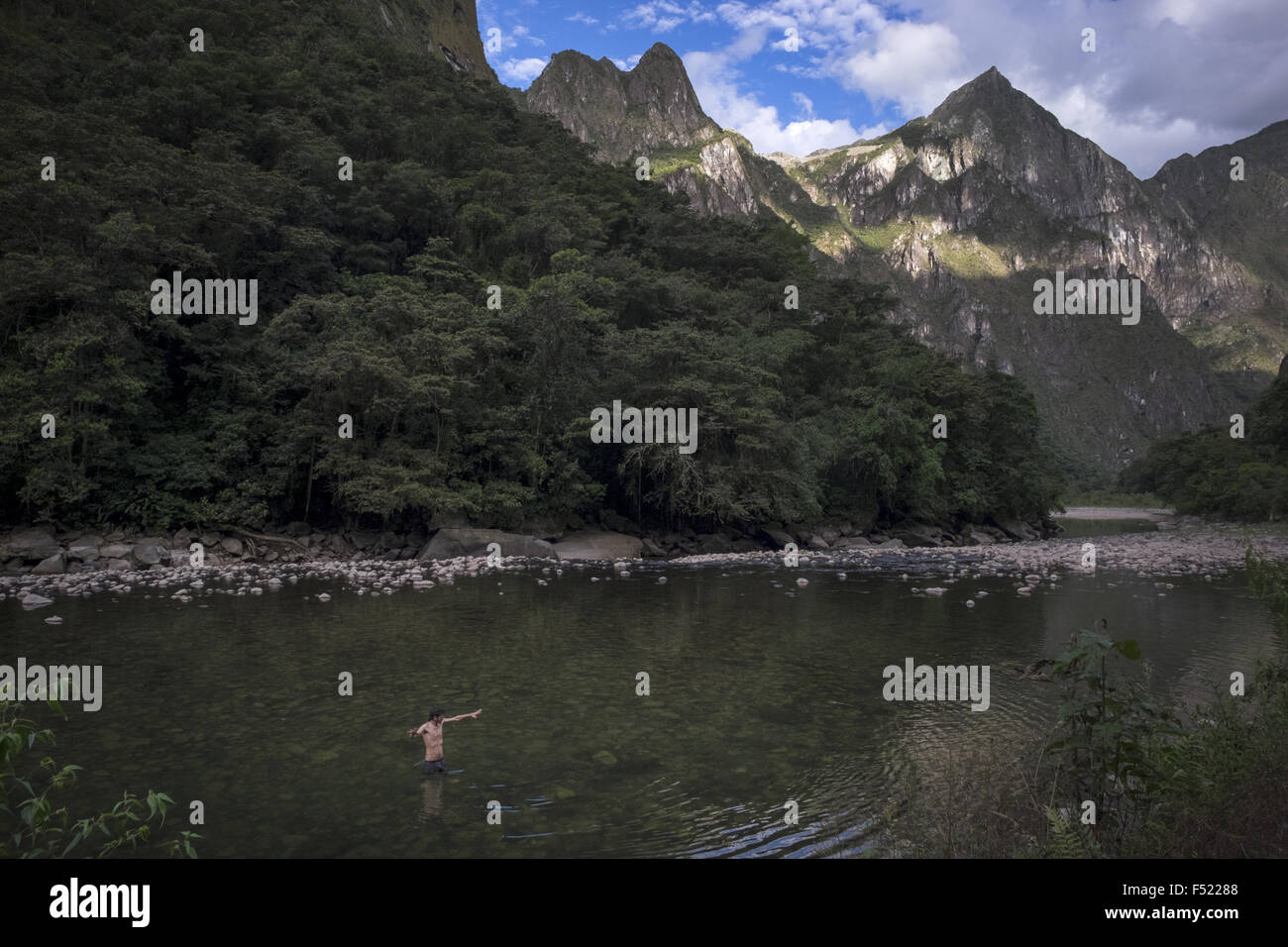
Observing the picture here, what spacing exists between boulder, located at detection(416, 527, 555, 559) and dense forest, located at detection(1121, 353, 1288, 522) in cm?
4001

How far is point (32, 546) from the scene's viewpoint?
22297mm

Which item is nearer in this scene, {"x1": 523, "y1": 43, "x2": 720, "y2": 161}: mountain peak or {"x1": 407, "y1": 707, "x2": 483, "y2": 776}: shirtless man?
{"x1": 407, "y1": 707, "x2": 483, "y2": 776}: shirtless man

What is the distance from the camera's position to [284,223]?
32812mm

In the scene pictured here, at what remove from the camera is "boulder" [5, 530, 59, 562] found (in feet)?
72.1

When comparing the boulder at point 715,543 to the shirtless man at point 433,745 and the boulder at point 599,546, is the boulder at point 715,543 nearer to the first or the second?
the boulder at point 599,546

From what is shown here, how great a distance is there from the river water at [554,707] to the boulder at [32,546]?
7.83 metres

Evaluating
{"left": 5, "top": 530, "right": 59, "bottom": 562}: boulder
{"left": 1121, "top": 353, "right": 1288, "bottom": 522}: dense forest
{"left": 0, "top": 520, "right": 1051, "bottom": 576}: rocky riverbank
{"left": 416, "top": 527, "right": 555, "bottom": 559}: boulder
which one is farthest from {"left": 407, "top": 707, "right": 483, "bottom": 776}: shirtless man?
{"left": 1121, "top": 353, "right": 1288, "bottom": 522}: dense forest

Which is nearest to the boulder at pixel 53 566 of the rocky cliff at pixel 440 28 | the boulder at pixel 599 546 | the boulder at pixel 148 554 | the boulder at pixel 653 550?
the boulder at pixel 148 554

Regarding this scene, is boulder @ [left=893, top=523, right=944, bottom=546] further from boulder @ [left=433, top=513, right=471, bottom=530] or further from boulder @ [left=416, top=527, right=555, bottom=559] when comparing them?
boulder @ [left=433, top=513, right=471, bottom=530]

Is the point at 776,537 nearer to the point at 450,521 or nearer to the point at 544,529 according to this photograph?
the point at 544,529

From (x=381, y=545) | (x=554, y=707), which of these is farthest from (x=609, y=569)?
(x=554, y=707)

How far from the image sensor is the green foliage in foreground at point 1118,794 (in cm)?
396

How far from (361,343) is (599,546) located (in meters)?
12.2
